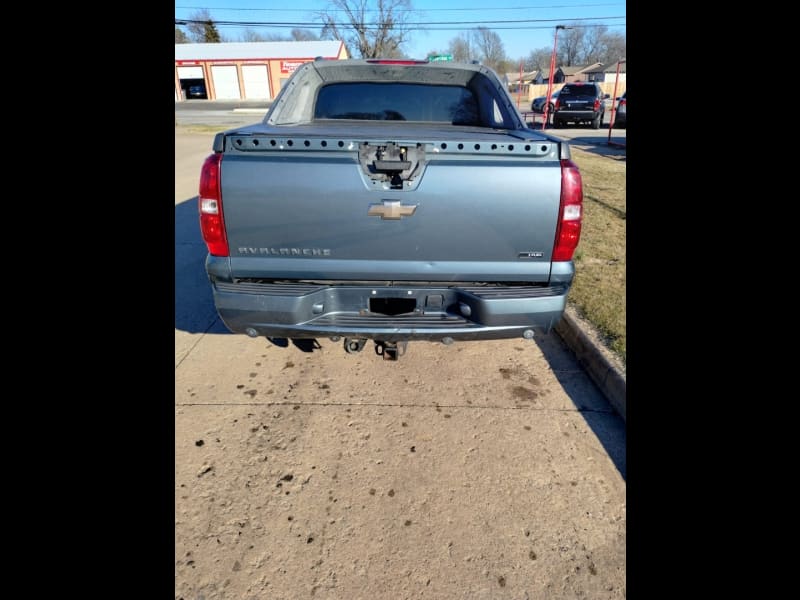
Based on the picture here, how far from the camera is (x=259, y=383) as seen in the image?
9.87 ft

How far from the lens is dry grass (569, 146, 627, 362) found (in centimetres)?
343

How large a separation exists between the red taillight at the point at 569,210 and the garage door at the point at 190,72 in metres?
59.8

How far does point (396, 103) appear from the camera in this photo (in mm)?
3881

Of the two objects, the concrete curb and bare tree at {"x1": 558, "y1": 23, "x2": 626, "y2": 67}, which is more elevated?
bare tree at {"x1": 558, "y1": 23, "x2": 626, "y2": 67}

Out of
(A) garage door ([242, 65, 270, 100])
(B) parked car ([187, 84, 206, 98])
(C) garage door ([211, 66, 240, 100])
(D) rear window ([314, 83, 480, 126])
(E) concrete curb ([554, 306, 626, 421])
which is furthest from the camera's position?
(B) parked car ([187, 84, 206, 98])

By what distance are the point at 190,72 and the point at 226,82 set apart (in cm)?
460

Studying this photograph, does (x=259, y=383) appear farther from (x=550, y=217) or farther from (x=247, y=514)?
(x=550, y=217)

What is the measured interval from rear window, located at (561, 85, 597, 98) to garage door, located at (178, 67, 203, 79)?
4581 cm

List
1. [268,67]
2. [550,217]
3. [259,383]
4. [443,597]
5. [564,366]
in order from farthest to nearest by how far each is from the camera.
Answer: [268,67] → [564,366] → [259,383] → [550,217] → [443,597]

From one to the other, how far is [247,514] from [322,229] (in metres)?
1.41

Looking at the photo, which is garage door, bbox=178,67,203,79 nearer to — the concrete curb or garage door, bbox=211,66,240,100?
garage door, bbox=211,66,240,100

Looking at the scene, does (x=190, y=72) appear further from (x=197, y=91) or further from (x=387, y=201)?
(x=387, y=201)

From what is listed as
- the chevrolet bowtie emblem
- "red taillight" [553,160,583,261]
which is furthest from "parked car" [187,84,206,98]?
"red taillight" [553,160,583,261]
